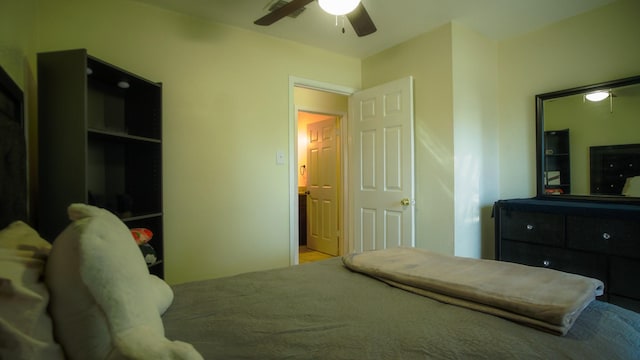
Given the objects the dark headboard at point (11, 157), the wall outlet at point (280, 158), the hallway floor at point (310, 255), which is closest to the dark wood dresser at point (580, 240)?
the wall outlet at point (280, 158)

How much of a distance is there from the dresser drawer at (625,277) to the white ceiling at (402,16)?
1890 millimetres

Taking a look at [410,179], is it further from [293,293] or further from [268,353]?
[268,353]

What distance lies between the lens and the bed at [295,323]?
62 cm

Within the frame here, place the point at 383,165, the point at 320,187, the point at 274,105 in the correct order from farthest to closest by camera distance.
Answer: the point at 320,187 → the point at 383,165 → the point at 274,105

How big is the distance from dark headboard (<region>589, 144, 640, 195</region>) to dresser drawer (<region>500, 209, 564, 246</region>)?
55cm

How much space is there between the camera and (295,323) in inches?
38.9

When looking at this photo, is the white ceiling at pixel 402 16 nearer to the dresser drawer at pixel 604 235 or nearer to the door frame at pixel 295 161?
the door frame at pixel 295 161

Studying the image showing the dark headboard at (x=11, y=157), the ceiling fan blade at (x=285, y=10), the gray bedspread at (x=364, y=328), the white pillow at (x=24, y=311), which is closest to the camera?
the white pillow at (x=24, y=311)

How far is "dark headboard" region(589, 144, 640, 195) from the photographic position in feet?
7.54

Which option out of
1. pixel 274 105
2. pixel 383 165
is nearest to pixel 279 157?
pixel 274 105

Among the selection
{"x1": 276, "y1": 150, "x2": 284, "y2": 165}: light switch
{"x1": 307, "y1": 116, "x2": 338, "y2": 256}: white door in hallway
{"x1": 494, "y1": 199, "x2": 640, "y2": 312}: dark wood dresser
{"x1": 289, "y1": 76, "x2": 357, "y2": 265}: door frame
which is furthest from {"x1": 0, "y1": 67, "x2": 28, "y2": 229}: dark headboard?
{"x1": 307, "y1": 116, "x2": 338, "y2": 256}: white door in hallway

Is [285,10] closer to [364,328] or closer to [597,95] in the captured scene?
[364,328]

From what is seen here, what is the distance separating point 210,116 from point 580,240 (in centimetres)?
285

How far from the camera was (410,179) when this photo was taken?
2869mm
